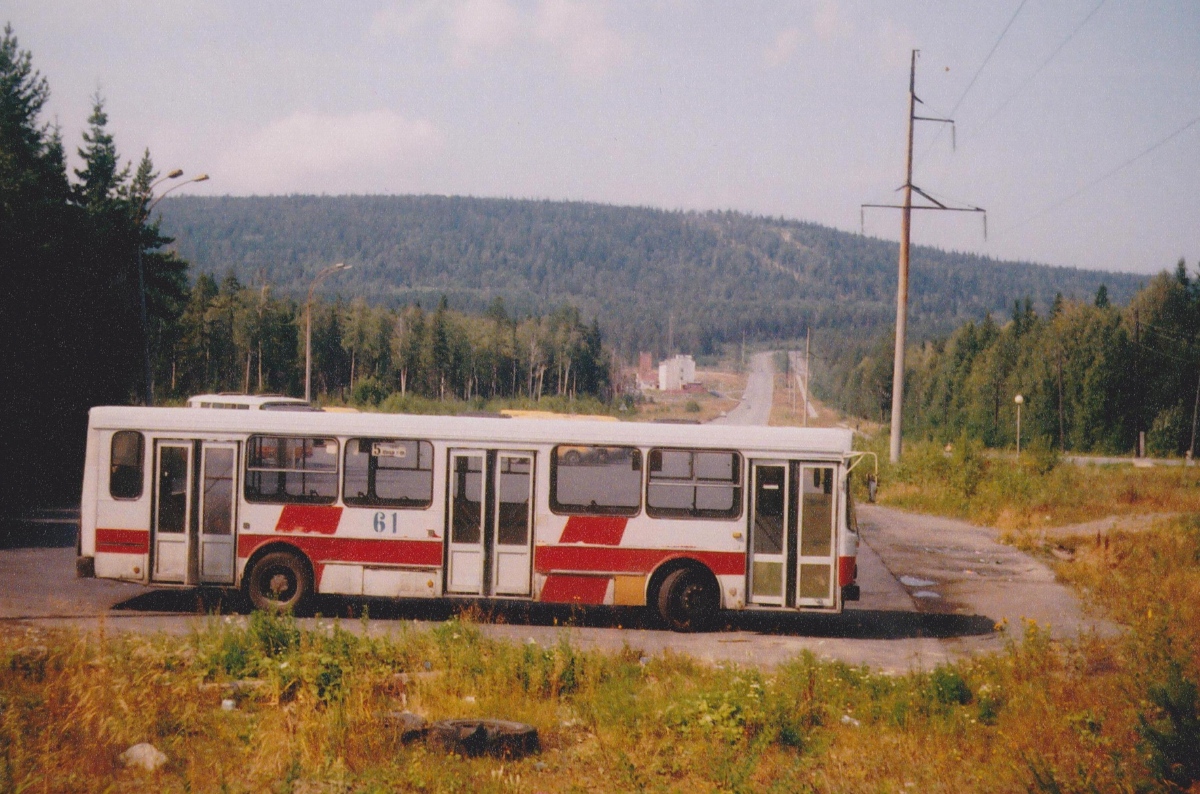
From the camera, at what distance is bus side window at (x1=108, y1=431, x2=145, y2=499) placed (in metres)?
12.9

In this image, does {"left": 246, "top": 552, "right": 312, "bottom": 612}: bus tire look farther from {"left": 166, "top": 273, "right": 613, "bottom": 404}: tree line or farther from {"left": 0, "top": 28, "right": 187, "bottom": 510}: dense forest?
{"left": 166, "top": 273, "right": 613, "bottom": 404}: tree line

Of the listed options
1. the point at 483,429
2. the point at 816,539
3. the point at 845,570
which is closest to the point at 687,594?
the point at 816,539

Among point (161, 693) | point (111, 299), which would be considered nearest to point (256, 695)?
point (161, 693)

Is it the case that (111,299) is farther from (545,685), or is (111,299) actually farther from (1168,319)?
(1168,319)

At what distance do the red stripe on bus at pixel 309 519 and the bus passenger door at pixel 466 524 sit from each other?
60.9 inches

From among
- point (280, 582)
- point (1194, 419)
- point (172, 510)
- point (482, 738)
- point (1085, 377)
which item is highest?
point (1085, 377)

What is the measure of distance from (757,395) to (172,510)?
132 meters

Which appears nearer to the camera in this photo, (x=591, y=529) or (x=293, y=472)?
(x=591, y=529)

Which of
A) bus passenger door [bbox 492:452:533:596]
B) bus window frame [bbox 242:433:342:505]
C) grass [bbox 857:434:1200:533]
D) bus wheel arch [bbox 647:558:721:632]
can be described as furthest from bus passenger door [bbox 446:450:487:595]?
grass [bbox 857:434:1200:533]

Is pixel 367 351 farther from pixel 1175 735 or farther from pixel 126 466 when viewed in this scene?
pixel 1175 735

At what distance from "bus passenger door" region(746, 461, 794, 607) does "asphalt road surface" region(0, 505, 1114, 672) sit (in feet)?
2.33

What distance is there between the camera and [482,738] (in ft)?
25.5

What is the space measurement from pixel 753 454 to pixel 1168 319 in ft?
272

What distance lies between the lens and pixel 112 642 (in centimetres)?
964
